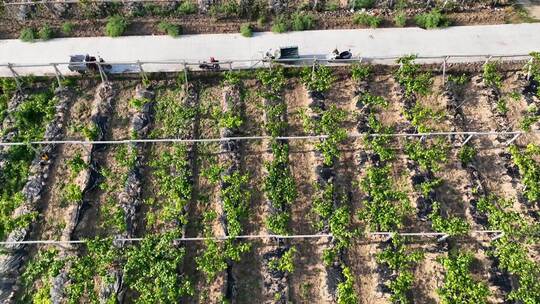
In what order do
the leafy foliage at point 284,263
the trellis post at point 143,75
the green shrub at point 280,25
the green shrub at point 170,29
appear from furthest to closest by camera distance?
the green shrub at point 280,25 → the green shrub at point 170,29 → the trellis post at point 143,75 → the leafy foliage at point 284,263

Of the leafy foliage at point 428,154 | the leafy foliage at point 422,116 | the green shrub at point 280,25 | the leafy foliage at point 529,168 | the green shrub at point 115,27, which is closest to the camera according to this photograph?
A: the leafy foliage at point 529,168

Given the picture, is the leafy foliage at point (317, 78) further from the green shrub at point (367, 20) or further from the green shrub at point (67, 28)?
the green shrub at point (67, 28)

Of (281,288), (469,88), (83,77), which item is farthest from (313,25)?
(281,288)

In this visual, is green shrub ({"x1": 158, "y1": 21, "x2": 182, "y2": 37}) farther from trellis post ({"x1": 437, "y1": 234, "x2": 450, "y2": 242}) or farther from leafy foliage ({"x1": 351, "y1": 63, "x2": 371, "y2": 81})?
trellis post ({"x1": 437, "y1": 234, "x2": 450, "y2": 242})

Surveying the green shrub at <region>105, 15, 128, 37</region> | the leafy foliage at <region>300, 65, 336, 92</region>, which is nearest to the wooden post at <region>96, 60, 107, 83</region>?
the green shrub at <region>105, 15, 128, 37</region>

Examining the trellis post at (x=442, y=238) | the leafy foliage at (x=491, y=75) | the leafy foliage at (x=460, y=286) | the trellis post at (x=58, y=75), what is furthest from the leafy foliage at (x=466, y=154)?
the trellis post at (x=58, y=75)

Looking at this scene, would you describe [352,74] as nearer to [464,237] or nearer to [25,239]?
[464,237]
